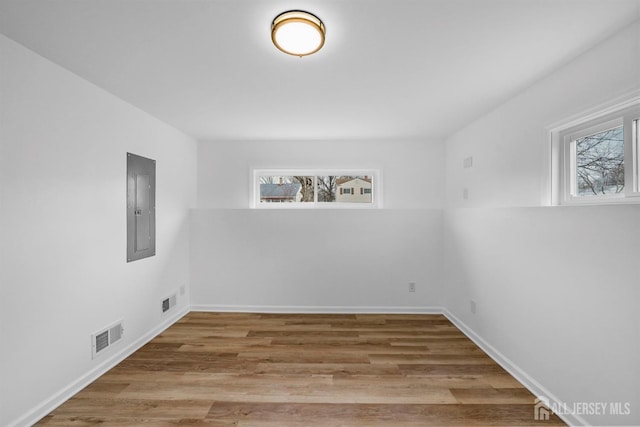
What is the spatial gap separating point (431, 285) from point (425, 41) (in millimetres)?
3136

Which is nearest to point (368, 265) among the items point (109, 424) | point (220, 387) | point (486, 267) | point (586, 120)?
point (486, 267)

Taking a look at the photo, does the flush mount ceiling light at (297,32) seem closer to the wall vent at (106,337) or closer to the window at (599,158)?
the window at (599,158)

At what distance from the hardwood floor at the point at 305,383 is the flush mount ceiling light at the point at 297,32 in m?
2.30

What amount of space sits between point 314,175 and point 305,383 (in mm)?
2726

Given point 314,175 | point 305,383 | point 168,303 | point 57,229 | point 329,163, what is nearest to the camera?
point 57,229

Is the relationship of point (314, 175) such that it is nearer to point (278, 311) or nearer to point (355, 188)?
point (355, 188)

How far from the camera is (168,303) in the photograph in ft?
11.9

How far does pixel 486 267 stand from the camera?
299 centimetres

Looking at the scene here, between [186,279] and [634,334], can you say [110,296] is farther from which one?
[634,334]

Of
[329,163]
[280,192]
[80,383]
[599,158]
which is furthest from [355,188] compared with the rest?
[80,383]
